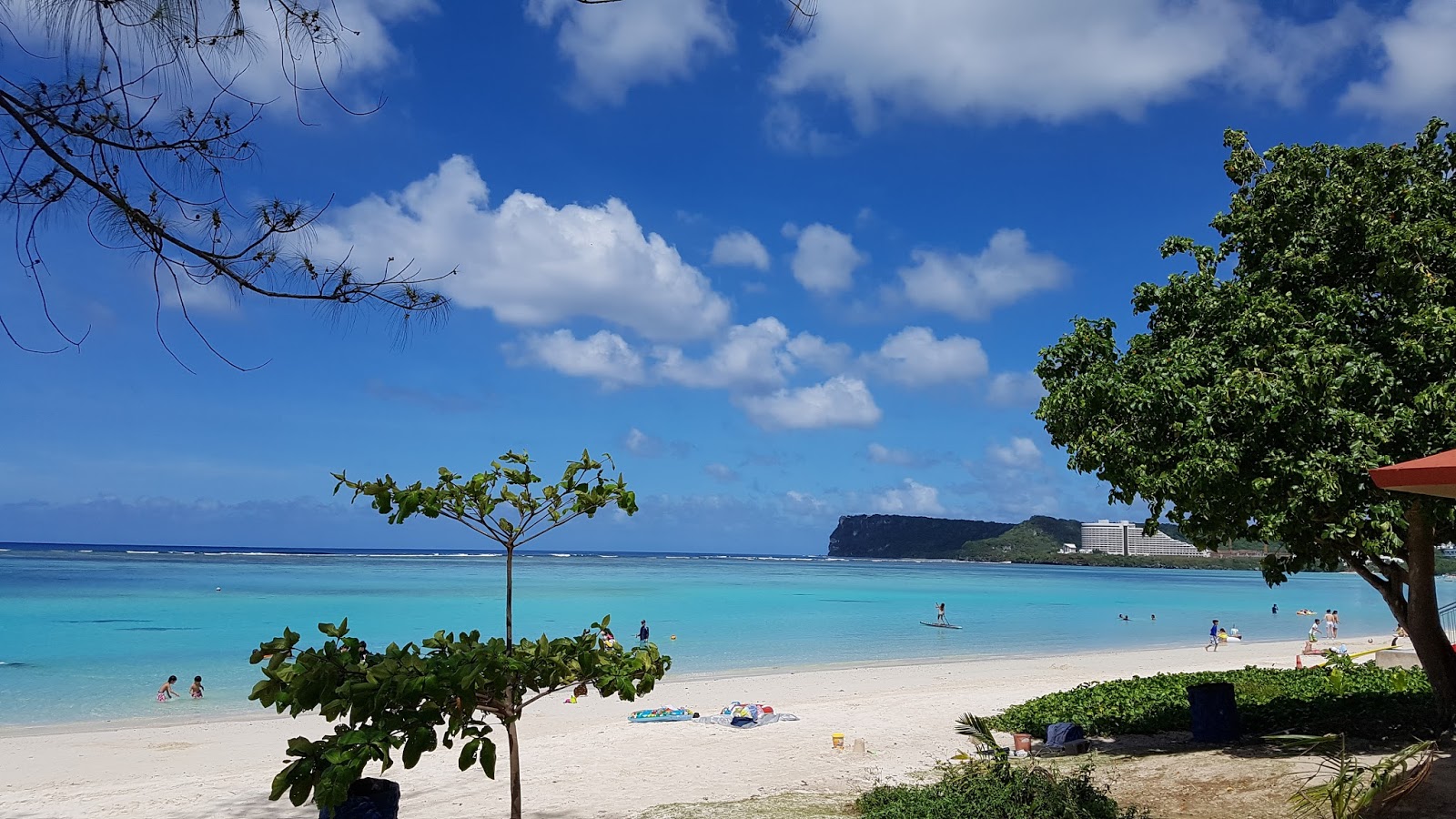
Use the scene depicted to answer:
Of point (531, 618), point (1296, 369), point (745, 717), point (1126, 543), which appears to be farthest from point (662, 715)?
point (1126, 543)

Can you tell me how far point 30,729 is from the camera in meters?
18.0

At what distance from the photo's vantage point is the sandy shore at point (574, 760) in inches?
386

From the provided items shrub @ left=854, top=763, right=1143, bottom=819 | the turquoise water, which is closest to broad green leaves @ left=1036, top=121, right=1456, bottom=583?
shrub @ left=854, top=763, right=1143, bottom=819

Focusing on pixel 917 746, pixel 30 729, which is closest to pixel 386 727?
pixel 917 746

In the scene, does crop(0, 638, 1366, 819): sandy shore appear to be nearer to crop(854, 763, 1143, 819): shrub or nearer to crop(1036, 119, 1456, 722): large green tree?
crop(854, 763, 1143, 819): shrub

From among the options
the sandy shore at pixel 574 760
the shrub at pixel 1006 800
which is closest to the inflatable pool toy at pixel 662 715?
the sandy shore at pixel 574 760

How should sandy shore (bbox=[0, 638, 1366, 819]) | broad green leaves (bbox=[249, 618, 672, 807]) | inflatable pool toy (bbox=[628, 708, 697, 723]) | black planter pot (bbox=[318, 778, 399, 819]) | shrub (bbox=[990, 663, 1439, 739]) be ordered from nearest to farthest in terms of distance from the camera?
broad green leaves (bbox=[249, 618, 672, 807]), black planter pot (bbox=[318, 778, 399, 819]), sandy shore (bbox=[0, 638, 1366, 819]), shrub (bbox=[990, 663, 1439, 739]), inflatable pool toy (bbox=[628, 708, 697, 723])

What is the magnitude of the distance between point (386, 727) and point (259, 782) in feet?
27.3

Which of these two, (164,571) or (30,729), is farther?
(164,571)

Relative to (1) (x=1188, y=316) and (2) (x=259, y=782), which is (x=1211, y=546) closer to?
(1) (x=1188, y=316)

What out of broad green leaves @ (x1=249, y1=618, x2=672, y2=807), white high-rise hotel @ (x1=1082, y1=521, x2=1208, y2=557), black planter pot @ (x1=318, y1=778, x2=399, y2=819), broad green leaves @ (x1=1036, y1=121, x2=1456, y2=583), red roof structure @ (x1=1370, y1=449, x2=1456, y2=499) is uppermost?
broad green leaves @ (x1=1036, y1=121, x2=1456, y2=583)

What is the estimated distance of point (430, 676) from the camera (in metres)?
4.45

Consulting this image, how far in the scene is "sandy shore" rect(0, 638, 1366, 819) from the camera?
32.2 ft

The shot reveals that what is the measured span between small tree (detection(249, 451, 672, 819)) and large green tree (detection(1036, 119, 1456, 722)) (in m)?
5.88
